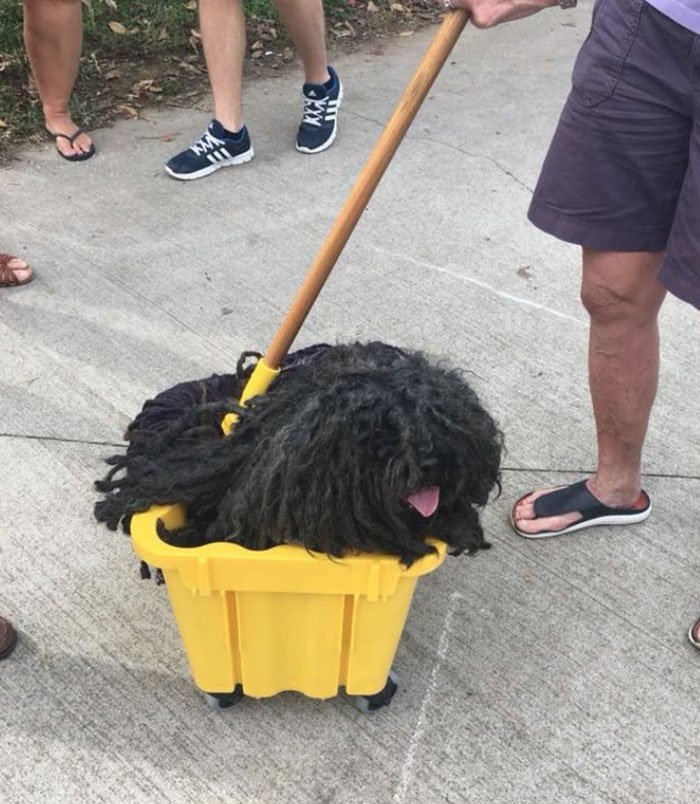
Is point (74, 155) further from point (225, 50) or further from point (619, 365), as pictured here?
point (619, 365)

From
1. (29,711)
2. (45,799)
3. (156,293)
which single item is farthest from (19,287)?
(45,799)

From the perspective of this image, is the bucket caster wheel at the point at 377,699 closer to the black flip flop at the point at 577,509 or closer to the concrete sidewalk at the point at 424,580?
the concrete sidewalk at the point at 424,580

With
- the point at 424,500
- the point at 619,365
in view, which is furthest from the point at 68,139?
the point at 424,500

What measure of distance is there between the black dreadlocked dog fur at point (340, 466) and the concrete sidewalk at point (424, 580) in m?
0.46

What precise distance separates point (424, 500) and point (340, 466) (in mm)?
149

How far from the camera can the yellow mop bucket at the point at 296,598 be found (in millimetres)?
1484

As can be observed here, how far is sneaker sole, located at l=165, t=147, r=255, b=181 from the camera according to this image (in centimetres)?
366

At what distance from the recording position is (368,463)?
1432 millimetres

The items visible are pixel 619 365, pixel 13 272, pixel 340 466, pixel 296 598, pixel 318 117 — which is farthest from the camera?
pixel 318 117

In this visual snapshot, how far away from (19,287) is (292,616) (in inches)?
74.0

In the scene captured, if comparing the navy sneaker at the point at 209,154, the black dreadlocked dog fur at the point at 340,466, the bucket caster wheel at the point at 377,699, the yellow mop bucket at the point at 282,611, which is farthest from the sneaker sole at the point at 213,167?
the bucket caster wheel at the point at 377,699

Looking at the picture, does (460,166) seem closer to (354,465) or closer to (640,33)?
(640,33)

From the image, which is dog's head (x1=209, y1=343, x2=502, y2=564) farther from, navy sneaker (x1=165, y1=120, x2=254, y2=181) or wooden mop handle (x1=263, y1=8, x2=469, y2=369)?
navy sneaker (x1=165, y1=120, x2=254, y2=181)

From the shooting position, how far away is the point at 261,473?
1502mm
